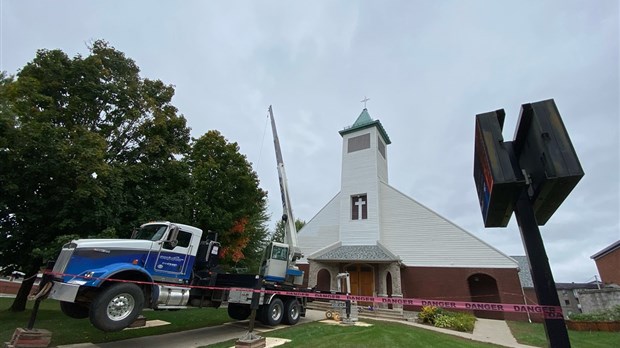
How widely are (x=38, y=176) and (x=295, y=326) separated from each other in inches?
411

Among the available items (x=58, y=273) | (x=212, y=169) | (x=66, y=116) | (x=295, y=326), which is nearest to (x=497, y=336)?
(x=295, y=326)

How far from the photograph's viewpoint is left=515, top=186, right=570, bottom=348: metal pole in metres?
1.83

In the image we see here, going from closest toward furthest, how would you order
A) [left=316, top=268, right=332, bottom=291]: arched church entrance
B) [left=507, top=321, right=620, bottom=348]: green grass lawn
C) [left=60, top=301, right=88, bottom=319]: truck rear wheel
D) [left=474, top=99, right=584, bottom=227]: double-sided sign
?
[left=474, top=99, right=584, bottom=227]: double-sided sign < [left=60, top=301, right=88, bottom=319]: truck rear wheel < [left=507, top=321, right=620, bottom=348]: green grass lawn < [left=316, top=268, right=332, bottom=291]: arched church entrance

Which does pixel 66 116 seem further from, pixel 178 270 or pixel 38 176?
pixel 178 270

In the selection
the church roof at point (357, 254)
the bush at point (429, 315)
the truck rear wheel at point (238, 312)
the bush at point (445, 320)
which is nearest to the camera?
the truck rear wheel at point (238, 312)

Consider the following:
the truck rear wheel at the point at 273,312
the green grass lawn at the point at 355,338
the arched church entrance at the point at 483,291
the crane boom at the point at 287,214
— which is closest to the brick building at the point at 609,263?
the arched church entrance at the point at 483,291

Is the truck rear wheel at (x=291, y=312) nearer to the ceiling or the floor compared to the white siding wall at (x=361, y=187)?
nearer to the floor

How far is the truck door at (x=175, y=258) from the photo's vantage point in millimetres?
8497

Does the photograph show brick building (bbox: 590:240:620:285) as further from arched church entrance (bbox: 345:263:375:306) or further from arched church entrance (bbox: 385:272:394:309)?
arched church entrance (bbox: 345:263:375:306)

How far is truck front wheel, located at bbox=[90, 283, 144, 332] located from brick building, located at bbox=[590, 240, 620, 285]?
32.6m

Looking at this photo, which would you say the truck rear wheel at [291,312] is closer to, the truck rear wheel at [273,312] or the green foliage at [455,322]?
the truck rear wheel at [273,312]

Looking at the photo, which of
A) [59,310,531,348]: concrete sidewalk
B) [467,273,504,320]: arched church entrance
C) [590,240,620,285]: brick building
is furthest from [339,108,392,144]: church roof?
[590,240,620,285]: brick building

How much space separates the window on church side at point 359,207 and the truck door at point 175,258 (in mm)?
14047

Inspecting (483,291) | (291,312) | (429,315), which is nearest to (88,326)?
(291,312)
